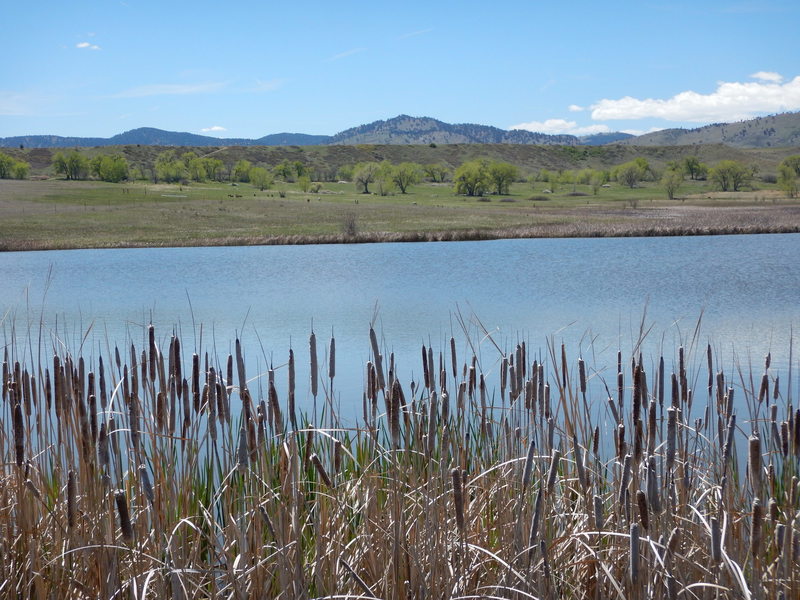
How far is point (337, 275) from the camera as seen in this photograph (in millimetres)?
20578

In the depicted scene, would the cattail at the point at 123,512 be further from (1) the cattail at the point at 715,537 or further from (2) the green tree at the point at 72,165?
(2) the green tree at the point at 72,165

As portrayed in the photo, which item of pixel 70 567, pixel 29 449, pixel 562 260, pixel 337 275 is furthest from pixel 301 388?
pixel 562 260

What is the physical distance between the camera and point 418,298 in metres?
15.4

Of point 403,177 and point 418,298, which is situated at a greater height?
point 403,177

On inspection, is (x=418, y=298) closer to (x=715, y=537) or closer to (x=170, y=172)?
(x=715, y=537)

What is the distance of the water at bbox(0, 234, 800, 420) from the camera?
9.22 m

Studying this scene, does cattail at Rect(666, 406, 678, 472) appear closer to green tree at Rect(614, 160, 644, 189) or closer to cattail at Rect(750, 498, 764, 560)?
cattail at Rect(750, 498, 764, 560)

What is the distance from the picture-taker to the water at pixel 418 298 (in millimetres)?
9219

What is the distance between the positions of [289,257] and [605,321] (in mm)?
15268

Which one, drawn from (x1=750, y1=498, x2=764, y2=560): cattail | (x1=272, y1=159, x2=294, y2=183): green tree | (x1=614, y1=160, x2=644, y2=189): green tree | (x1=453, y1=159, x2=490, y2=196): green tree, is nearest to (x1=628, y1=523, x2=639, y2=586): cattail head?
(x1=750, y1=498, x2=764, y2=560): cattail

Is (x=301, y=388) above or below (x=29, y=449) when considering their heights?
below

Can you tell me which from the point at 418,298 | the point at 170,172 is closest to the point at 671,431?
the point at 418,298

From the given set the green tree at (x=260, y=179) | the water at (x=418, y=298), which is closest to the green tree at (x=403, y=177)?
the green tree at (x=260, y=179)

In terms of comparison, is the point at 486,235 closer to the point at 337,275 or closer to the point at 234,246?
the point at 234,246
